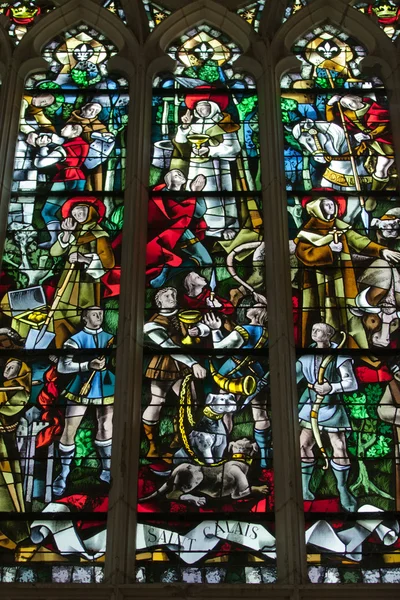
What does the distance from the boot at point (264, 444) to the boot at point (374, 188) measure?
7.45 ft

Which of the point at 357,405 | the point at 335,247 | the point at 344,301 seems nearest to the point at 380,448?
the point at 357,405

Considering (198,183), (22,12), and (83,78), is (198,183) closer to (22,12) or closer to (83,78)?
(83,78)

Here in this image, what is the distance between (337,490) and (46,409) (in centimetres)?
215

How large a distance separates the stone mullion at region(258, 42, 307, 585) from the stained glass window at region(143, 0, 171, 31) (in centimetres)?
103

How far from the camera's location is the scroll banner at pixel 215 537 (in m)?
8.84

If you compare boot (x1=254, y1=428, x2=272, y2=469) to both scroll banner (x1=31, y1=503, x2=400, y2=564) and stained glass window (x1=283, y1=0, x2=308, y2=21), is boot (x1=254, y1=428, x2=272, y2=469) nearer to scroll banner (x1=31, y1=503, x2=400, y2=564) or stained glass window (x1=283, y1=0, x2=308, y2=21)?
scroll banner (x1=31, y1=503, x2=400, y2=564)

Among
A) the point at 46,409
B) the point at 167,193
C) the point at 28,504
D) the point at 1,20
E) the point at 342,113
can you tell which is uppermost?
the point at 1,20

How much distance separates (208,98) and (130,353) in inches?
116

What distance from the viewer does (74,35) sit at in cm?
1189

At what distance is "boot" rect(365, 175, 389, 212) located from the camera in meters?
10.6

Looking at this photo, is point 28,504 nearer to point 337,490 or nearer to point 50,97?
point 337,490

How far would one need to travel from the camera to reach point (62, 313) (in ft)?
32.7

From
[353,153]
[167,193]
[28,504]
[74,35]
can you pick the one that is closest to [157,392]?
[28,504]

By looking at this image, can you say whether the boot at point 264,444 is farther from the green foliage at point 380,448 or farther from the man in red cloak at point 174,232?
the man in red cloak at point 174,232
